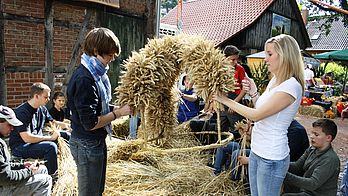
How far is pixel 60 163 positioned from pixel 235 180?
1.98 m

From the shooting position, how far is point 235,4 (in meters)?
16.4

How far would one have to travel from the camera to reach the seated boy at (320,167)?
2.36 metres

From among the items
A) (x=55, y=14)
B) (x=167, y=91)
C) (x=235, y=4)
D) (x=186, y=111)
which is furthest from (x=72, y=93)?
(x=235, y=4)

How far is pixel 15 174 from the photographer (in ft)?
7.50

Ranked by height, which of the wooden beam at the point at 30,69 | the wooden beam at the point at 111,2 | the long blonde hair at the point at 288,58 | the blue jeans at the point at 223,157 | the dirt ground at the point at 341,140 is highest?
the wooden beam at the point at 111,2

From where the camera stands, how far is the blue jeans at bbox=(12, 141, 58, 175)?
3.17 meters

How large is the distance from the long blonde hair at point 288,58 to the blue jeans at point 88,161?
4.23ft

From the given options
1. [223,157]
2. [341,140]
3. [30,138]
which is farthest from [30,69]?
[341,140]

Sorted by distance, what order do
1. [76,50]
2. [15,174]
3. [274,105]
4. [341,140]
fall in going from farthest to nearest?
[341,140] < [76,50] < [15,174] < [274,105]

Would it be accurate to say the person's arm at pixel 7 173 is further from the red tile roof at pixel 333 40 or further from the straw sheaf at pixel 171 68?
the red tile roof at pixel 333 40

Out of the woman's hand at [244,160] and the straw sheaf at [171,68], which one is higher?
the straw sheaf at [171,68]

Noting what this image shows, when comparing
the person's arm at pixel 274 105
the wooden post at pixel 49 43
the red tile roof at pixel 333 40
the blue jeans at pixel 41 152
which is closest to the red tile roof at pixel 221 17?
the wooden post at pixel 49 43

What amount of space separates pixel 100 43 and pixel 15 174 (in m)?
1.26

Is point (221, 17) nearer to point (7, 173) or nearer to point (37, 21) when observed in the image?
point (37, 21)
